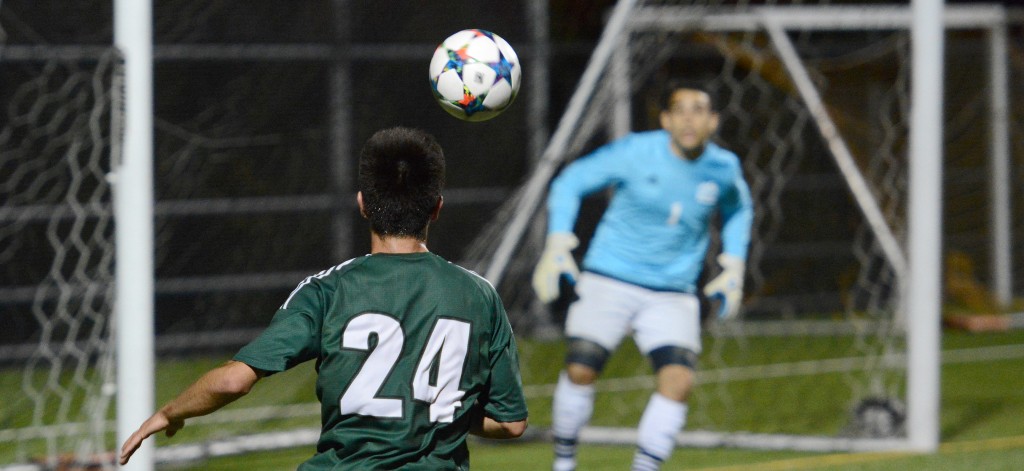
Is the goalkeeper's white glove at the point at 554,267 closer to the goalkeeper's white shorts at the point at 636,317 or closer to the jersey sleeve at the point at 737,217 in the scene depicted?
the goalkeeper's white shorts at the point at 636,317

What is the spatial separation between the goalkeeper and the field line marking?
67 cm

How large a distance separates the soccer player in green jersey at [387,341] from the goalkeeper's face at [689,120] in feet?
9.31

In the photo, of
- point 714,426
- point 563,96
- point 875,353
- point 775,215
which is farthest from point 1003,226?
point 714,426

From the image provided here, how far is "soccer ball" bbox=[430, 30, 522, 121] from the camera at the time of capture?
4.20 meters

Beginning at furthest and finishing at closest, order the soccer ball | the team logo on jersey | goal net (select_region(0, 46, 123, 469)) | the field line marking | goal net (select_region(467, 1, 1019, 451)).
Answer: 1. goal net (select_region(0, 46, 123, 469))
2. goal net (select_region(467, 1, 1019, 451))
3. the field line marking
4. the team logo on jersey
5. the soccer ball

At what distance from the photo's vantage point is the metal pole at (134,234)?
5.05 meters

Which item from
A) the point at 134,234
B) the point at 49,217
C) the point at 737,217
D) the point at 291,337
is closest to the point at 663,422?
the point at 737,217

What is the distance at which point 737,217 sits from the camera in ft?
19.7

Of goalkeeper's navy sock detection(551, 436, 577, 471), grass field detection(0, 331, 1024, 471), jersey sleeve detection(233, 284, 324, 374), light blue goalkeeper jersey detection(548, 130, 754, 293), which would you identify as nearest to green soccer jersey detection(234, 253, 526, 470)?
jersey sleeve detection(233, 284, 324, 374)

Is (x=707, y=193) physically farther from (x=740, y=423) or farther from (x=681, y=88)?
(x=740, y=423)

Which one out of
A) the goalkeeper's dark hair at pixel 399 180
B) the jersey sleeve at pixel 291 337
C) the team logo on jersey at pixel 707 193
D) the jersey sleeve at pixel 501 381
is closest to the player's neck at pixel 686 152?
the team logo on jersey at pixel 707 193

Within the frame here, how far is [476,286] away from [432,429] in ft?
1.02

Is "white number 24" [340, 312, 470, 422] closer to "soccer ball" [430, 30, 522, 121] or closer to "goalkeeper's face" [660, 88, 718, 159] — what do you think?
"soccer ball" [430, 30, 522, 121]

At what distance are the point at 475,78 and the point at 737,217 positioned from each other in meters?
2.10
